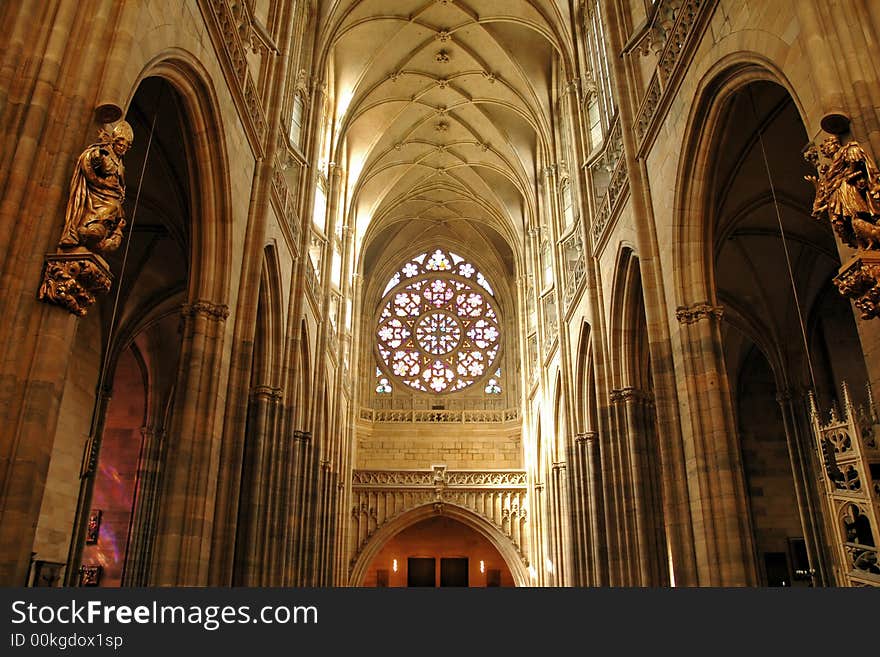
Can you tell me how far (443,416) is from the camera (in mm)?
27422

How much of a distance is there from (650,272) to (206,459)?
672 centimetres

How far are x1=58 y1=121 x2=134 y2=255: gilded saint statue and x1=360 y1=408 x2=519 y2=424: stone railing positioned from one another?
2246 cm

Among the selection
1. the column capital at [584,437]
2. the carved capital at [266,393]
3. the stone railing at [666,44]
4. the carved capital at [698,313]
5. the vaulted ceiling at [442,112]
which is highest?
the vaulted ceiling at [442,112]

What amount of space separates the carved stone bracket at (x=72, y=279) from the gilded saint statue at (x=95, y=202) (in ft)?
0.36

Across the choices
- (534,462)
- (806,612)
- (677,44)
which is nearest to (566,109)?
(677,44)

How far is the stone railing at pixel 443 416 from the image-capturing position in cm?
2731

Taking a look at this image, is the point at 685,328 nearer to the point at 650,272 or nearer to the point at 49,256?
the point at 650,272

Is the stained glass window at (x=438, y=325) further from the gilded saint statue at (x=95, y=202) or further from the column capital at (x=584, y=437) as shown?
the gilded saint statue at (x=95, y=202)

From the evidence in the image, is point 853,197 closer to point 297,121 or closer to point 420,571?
point 297,121

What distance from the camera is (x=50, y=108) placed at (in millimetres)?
5238

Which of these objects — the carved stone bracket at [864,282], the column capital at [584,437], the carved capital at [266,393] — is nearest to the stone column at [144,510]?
the carved capital at [266,393]

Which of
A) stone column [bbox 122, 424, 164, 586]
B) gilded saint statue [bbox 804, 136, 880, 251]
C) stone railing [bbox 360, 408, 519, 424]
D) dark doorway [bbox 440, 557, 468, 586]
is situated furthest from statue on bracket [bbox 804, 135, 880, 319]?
dark doorway [bbox 440, 557, 468, 586]

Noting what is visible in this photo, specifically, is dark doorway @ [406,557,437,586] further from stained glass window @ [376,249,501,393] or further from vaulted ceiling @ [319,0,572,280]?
vaulted ceiling @ [319,0,572,280]

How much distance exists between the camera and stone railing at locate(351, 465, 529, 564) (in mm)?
24500
